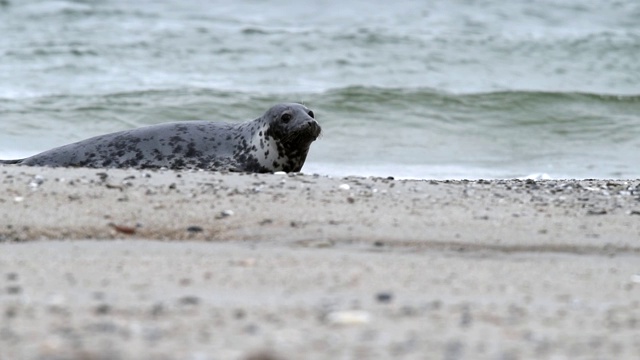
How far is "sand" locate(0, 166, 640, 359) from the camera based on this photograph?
10.9 feet

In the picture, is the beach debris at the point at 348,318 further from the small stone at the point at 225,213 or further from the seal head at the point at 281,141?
the seal head at the point at 281,141

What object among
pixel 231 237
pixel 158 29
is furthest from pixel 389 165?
pixel 158 29

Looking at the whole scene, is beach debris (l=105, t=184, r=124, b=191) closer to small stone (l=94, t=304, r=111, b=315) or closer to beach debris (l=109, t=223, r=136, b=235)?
beach debris (l=109, t=223, r=136, b=235)

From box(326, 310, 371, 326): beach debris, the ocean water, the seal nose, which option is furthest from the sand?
the ocean water

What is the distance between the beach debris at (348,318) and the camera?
3510 millimetres

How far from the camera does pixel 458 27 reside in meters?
19.0

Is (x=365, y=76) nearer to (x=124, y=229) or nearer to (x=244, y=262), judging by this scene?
(x=124, y=229)

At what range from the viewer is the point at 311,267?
4.41 m

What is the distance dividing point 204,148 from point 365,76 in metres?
8.04

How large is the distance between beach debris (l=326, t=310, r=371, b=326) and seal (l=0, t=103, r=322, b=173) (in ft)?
14.4

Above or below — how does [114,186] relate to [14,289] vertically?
above

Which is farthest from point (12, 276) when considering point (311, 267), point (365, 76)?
point (365, 76)

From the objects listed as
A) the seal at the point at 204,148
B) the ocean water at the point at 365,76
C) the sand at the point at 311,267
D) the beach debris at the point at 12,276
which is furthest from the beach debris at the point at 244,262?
the ocean water at the point at 365,76

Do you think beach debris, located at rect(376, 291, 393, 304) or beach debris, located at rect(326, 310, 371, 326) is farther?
beach debris, located at rect(376, 291, 393, 304)
